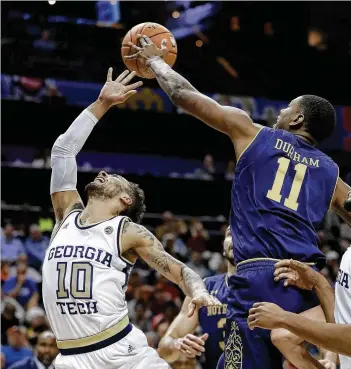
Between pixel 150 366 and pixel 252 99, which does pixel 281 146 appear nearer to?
pixel 150 366

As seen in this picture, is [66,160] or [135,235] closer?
[135,235]

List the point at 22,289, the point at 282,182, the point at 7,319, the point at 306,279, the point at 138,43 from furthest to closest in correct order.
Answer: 1. the point at 22,289
2. the point at 7,319
3. the point at 138,43
4. the point at 282,182
5. the point at 306,279

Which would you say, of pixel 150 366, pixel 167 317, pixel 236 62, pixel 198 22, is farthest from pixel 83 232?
pixel 198 22

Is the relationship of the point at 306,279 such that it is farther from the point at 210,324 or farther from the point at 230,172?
the point at 230,172

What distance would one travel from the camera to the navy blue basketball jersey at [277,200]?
5.00 metres

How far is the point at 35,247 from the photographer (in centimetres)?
1466

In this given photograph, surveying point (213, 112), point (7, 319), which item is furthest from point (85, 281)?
point (7, 319)

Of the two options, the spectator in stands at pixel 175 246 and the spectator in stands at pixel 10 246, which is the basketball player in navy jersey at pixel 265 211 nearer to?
the spectator in stands at pixel 10 246

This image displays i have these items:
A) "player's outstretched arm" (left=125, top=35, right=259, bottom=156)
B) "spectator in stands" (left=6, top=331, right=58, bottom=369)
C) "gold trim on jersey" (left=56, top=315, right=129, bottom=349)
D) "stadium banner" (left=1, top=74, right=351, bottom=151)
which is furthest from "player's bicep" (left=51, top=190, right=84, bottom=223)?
"stadium banner" (left=1, top=74, right=351, bottom=151)

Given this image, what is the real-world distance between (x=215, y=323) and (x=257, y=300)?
2.50 m

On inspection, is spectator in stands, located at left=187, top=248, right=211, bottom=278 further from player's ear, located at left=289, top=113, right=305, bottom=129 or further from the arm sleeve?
player's ear, located at left=289, top=113, right=305, bottom=129

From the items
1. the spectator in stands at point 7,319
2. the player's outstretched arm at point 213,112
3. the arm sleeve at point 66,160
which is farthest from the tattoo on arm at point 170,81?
the spectator in stands at point 7,319

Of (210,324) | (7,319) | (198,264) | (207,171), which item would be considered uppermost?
(210,324)

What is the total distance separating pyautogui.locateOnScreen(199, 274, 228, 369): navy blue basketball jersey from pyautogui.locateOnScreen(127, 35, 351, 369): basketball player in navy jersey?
7.13 feet
